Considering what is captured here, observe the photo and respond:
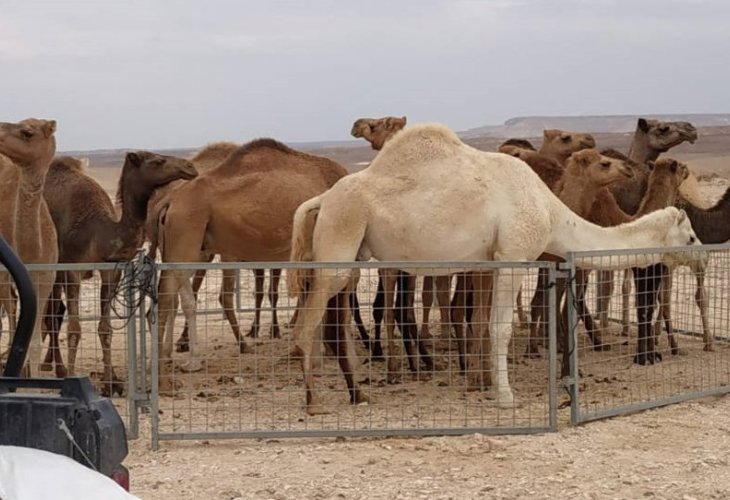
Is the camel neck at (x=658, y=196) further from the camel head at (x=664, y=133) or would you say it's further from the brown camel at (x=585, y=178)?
the camel head at (x=664, y=133)

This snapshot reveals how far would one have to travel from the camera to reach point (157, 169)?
1048 cm

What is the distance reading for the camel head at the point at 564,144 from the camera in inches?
518

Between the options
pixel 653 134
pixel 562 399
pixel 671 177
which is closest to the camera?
pixel 562 399

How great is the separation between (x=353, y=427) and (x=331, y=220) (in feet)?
5.54

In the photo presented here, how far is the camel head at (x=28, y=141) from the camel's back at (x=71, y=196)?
1367 mm

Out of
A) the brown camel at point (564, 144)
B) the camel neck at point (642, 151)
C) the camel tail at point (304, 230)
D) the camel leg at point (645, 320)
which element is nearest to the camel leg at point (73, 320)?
the camel tail at point (304, 230)

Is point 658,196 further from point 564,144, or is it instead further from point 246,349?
point 246,349

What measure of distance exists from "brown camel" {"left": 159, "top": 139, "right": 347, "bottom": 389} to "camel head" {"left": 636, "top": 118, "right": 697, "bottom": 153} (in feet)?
15.6

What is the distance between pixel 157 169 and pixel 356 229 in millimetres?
2697

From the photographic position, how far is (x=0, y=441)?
3.17 meters

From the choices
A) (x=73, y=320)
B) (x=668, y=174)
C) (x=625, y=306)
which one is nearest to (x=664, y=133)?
(x=668, y=174)

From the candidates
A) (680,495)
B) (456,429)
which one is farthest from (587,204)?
(680,495)

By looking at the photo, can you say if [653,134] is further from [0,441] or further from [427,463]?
[0,441]

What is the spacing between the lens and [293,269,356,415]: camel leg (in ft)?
27.3
